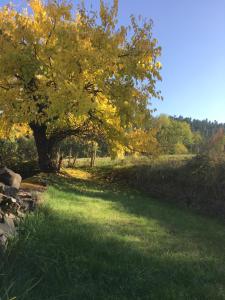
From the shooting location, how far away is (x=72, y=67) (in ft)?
51.6

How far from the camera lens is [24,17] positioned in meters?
17.6

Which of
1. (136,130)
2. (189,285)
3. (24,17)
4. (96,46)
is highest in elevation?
(24,17)

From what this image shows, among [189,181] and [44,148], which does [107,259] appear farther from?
[44,148]

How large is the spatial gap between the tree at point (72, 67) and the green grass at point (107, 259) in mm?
6179

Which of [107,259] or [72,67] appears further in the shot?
[72,67]

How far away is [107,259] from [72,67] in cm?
1028

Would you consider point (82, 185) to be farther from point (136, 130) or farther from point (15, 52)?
point (15, 52)

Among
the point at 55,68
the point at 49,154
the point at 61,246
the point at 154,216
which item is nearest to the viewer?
the point at 61,246

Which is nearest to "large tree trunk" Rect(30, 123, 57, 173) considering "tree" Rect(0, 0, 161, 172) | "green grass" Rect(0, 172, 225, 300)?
"tree" Rect(0, 0, 161, 172)

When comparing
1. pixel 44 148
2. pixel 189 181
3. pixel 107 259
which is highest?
pixel 44 148

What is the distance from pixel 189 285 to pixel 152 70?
484 inches

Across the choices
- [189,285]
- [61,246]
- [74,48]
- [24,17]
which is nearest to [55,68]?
[74,48]

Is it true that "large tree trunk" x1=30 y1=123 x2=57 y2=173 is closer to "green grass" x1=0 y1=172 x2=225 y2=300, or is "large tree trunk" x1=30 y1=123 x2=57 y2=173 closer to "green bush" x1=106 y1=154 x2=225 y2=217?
"green bush" x1=106 y1=154 x2=225 y2=217

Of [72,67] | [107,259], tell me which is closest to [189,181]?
[72,67]
